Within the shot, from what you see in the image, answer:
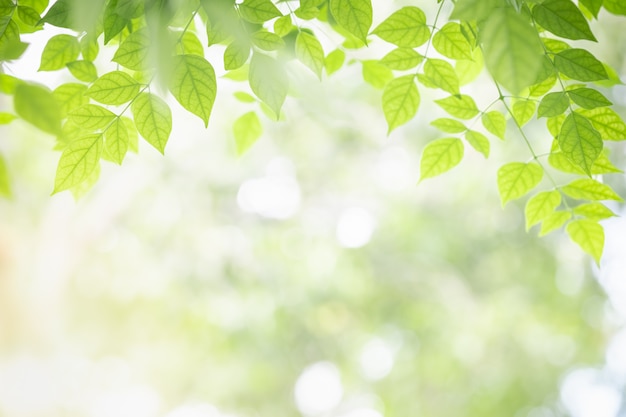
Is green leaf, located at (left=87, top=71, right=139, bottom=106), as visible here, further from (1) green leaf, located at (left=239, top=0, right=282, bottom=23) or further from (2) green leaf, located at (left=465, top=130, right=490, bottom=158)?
(2) green leaf, located at (left=465, top=130, right=490, bottom=158)

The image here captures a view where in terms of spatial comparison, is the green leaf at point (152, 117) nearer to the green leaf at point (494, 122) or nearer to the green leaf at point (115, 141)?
the green leaf at point (115, 141)

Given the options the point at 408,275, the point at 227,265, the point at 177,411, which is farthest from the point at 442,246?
the point at 177,411

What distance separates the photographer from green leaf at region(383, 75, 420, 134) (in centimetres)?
56

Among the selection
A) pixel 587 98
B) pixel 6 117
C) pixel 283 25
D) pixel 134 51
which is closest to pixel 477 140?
pixel 587 98

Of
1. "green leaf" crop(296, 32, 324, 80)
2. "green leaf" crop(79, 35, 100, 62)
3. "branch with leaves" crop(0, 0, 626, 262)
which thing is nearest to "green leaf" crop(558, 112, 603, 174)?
"branch with leaves" crop(0, 0, 626, 262)

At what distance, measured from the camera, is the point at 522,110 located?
0.55 m

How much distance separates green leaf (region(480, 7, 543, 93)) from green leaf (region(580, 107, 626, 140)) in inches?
10.2

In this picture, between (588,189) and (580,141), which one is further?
(588,189)

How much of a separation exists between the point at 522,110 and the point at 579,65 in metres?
0.09

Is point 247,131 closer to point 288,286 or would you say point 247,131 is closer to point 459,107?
point 459,107

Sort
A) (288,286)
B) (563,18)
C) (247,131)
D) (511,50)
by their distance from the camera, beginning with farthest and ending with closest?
(288,286)
(247,131)
(563,18)
(511,50)

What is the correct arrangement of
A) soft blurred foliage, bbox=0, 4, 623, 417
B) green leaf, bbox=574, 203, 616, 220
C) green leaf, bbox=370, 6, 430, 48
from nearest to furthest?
green leaf, bbox=370, 6, 430, 48 → green leaf, bbox=574, 203, 616, 220 → soft blurred foliage, bbox=0, 4, 623, 417

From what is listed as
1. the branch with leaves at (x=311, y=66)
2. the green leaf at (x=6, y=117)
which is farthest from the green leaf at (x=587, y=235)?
the green leaf at (x=6, y=117)

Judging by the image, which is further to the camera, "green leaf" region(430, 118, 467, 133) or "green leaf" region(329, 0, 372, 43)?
"green leaf" region(430, 118, 467, 133)
